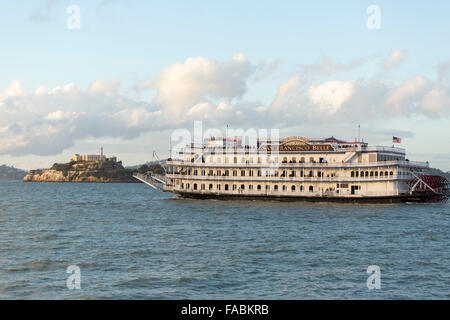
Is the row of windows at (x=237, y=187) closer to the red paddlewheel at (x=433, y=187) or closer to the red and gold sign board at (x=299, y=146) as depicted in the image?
the red and gold sign board at (x=299, y=146)

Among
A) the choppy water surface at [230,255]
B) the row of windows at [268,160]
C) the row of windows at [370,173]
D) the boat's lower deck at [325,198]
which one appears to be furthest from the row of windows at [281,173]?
the choppy water surface at [230,255]

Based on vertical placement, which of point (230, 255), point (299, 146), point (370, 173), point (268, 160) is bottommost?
point (230, 255)

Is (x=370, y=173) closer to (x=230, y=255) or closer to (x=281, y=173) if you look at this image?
(x=281, y=173)

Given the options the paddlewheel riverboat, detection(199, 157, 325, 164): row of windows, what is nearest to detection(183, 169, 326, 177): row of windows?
the paddlewheel riverboat

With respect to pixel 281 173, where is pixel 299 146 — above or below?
above

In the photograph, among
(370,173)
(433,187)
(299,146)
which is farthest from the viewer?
(299,146)

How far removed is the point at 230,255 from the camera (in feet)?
99.7

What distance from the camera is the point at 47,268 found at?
27.0 meters

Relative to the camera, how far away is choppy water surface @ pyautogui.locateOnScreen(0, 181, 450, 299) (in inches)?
891

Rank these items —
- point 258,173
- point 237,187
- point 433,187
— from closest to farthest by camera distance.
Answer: point 433,187
point 258,173
point 237,187

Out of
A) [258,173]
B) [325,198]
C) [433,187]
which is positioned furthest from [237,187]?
[433,187]
